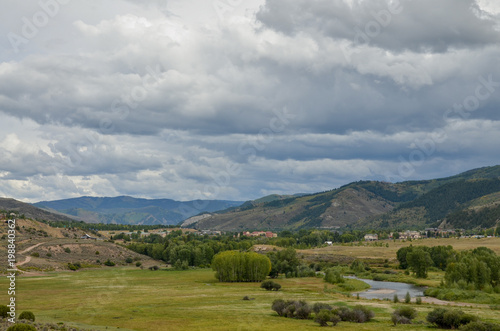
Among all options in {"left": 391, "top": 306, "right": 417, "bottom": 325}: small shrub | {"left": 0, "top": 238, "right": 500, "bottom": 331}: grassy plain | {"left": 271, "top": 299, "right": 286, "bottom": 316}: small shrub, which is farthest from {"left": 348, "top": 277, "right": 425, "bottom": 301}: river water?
{"left": 271, "top": 299, "right": 286, "bottom": 316}: small shrub

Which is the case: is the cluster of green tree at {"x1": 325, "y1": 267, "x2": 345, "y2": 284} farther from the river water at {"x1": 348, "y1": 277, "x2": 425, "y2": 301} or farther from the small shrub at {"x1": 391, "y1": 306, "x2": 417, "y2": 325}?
the small shrub at {"x1": 391, "y1": 306, "x2": 417, "y2": 325}

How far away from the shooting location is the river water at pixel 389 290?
10324cm

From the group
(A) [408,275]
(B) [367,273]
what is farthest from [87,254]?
(A) [408,275]

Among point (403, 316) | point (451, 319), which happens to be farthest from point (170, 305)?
point (451, 319)

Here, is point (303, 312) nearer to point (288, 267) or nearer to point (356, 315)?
point (356, 315)

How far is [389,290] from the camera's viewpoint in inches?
4584

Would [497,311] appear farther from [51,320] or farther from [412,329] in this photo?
[51,320]

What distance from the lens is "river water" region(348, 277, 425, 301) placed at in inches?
4064

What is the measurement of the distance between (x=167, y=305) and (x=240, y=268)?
5623cm

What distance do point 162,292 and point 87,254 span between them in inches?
4174

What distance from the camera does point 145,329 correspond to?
56.9 meters

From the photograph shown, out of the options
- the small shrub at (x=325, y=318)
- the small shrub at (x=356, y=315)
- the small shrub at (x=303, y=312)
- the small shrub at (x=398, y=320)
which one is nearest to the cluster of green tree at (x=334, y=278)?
the small shrub at (x=303, y=312)

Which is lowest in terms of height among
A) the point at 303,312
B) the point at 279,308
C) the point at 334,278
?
the point at 334,278

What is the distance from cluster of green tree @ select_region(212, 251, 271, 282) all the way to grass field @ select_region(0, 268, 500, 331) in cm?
1316
